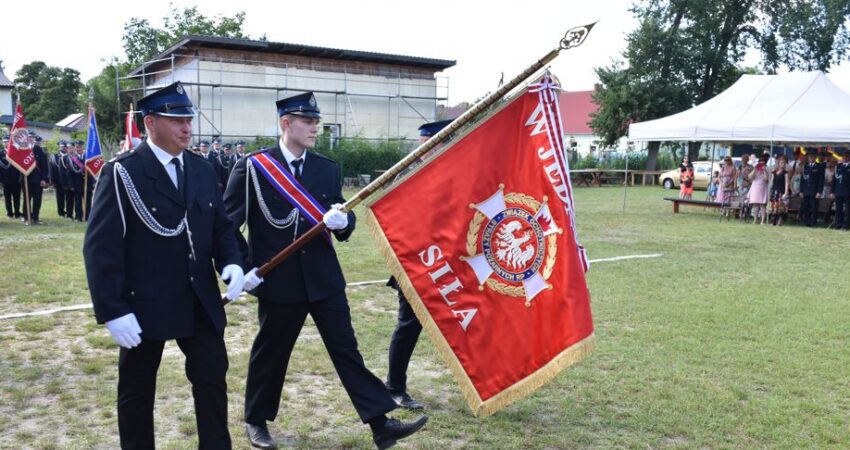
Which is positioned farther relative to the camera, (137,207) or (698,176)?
(698,176)

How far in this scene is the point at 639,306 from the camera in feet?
26.7

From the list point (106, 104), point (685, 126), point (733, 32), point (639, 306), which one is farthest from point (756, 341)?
point (106, 104)

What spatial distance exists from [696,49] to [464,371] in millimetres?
42336

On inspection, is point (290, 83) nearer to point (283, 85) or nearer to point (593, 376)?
point (283, 85)

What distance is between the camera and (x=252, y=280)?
3896mm

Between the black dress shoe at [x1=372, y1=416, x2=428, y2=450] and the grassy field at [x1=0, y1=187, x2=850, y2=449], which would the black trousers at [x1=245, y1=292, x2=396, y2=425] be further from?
the grassy field at [x1=0, y1=187, x2=850, y2=449]

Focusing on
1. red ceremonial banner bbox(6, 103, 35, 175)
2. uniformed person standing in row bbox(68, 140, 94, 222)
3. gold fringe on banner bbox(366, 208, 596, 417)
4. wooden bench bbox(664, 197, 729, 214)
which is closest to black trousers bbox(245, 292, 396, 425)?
gold fringe on banner bbox(366, 208, 596, 417)

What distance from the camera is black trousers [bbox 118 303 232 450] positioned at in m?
3.39

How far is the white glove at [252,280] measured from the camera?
3.87 meters

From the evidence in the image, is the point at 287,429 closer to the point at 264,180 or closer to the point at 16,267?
the point at 264,180

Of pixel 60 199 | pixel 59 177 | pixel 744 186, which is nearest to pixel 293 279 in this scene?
pixel 59 177

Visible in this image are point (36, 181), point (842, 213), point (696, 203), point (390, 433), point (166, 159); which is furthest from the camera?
point (696, 203)

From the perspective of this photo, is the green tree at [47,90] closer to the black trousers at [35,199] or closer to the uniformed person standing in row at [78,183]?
the uniformed person standing in row at [78,183]

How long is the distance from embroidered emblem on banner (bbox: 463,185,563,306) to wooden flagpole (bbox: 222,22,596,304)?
44 cm
